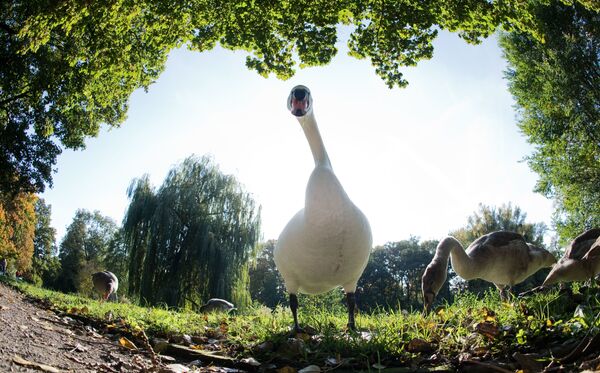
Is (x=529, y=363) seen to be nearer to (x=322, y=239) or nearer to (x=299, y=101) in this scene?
(x=322, y=239)

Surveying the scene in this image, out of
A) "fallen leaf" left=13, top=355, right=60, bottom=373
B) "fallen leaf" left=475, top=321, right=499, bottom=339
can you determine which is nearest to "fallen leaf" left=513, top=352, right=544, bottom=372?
"fallen leaf" left=475, top=321, right=499, bottom=339

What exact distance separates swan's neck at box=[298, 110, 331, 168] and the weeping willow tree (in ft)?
40.7

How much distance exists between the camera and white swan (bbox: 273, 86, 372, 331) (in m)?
3.93

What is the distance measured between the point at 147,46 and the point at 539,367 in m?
8.54

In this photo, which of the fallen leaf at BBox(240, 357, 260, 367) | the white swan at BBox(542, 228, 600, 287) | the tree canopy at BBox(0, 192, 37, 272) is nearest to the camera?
the fallen leaf at BBox(240, 357, 260, 367)

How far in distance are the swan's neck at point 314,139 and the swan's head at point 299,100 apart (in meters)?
0.40

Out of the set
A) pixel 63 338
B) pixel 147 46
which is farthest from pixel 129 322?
pixel 147 46

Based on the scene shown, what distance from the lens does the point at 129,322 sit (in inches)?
195

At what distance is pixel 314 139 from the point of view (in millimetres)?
4734

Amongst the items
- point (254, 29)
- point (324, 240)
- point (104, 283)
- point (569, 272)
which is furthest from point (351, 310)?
point (104, 283)

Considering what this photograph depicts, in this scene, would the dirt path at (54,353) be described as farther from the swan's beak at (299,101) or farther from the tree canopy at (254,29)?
the tree canopy at (254,29)

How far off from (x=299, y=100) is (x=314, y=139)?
630 millimetres

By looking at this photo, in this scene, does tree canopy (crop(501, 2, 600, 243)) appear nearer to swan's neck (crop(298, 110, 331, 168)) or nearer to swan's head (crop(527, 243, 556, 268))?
swan's head (crop(527, 243, 556, 268))

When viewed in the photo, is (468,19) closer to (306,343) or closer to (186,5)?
(186,5)
